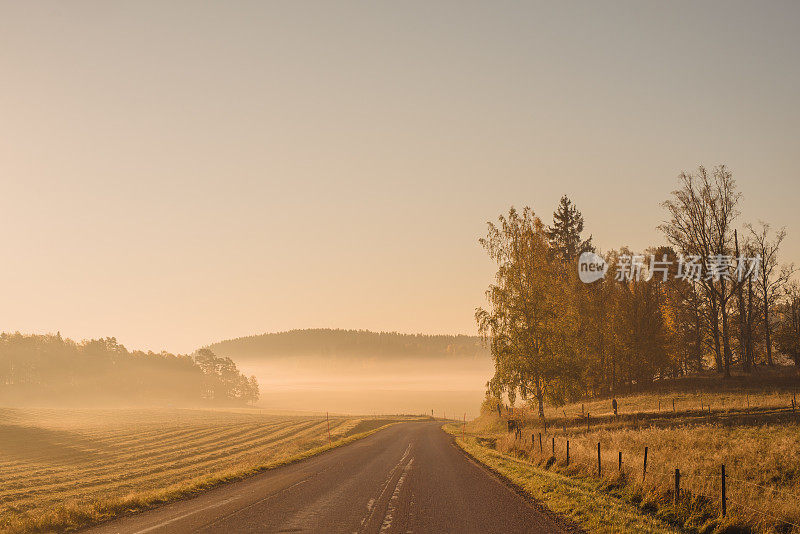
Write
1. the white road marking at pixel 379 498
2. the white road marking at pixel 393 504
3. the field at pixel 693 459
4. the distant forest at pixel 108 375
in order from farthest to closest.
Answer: the distant forest at pixel 108 375, the white road marking at pixel 379 498, the field at pixel 693 459, the white road marking at pixel 393 504

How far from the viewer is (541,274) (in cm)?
3703

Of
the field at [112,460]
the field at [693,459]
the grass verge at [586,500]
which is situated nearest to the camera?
the grass verge at [586,500]

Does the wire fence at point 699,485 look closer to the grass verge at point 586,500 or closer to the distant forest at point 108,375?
the grass verge at point 586,500

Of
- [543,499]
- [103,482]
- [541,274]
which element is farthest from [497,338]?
[103,482]

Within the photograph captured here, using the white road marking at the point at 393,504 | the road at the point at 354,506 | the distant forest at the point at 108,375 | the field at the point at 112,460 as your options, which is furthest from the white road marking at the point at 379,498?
the distant forest at the point at 108,375

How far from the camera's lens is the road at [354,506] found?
11672 millimetres

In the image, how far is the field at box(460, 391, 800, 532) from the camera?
12062mm

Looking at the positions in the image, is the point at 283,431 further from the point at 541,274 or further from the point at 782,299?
the point at 782,299

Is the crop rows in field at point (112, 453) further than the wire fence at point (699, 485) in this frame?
Yes
